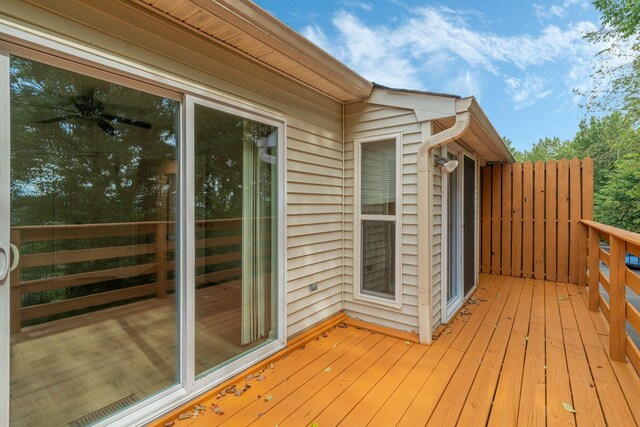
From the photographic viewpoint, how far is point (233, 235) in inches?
91.3

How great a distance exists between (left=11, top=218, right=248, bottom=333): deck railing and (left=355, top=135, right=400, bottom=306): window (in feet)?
4.95

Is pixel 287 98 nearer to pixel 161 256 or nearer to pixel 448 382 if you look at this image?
pixel 161 256

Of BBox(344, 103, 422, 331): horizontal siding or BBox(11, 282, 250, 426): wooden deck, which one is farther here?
BBox(344, 103, 422, 331): horizontal siding

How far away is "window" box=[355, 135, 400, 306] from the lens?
3.17 m

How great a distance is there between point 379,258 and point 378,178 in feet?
2.81

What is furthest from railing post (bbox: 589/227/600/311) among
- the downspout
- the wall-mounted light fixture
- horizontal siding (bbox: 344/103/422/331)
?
horizontal siding (bbox: 344/103/422/331)

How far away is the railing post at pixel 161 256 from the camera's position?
80.6 inches

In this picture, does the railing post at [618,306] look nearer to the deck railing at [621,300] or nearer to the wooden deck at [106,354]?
the deck railing at [621,300]

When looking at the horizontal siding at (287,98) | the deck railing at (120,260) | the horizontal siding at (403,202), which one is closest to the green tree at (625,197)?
the horizontal siding at (403,202)

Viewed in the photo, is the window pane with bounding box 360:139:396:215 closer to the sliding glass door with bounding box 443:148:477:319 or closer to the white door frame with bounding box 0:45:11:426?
the sliding glass door with bounding box 443:148:477:319

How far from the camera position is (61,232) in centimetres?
196

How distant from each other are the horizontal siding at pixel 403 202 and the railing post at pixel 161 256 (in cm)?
197

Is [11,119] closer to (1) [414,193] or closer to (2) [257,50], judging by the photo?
(2) [257,50]

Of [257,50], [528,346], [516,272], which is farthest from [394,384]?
[516,272]
